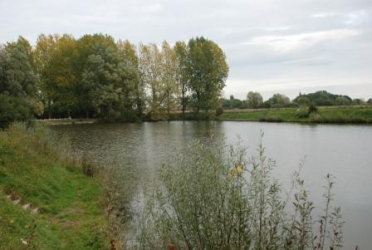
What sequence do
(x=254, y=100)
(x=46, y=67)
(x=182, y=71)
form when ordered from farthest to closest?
(x=254, y=100), (x=182, y=71), (x=46, y=67)

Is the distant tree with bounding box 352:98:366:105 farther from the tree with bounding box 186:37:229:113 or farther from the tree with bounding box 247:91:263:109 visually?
the tree with bounding box 186:37:229:113

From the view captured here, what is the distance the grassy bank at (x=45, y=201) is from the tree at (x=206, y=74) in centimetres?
5058

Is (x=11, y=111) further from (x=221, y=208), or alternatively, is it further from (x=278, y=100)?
(x=278, y=100)

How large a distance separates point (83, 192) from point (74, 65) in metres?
54.3

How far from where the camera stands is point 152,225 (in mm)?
9742

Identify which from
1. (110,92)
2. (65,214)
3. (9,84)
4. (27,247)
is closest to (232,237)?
(27,247)

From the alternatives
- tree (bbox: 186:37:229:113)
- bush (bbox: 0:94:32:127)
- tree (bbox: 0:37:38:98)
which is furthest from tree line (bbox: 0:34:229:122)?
bush (bbox: 0:94:32:127)

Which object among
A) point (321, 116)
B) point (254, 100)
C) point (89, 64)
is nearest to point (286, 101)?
point (254, 100)

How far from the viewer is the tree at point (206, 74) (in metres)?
67.1

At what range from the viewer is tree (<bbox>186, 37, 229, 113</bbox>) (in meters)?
67.1

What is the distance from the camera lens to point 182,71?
226 feet

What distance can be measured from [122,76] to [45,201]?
50.6m

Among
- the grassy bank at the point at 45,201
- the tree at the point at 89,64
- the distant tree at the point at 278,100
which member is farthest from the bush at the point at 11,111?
the distant tree at the point at 278,100

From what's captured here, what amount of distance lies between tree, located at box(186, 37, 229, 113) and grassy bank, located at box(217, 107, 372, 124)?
515cm
